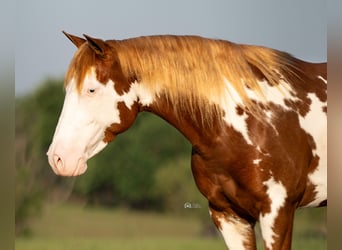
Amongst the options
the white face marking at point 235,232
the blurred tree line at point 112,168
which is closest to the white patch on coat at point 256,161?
the white face marking at point 235,232

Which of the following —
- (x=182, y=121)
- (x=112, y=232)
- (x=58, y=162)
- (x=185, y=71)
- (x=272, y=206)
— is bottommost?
(x=112, y=232)

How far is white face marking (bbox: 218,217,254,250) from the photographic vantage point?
6.48 ft

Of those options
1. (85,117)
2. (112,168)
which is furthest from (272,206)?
(112,168)

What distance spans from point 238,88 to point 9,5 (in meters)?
1.05

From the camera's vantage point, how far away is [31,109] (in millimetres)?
2354

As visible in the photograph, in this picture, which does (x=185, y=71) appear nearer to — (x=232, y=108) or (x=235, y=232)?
(x=232, y=108)

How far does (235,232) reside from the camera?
198 cm

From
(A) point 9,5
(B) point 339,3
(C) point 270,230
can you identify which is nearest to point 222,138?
(C) point 270,230

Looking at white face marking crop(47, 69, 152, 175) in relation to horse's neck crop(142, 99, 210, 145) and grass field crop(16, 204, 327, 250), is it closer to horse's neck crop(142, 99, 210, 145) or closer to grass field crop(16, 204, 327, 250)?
horse's neck crop(142, 99, 210, 145)

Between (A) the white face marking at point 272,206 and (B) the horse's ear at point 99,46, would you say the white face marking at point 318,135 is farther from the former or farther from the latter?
(B) the horse's ear at point 99,46

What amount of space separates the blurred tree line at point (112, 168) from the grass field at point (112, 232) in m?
0.04

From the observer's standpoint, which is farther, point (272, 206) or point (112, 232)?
point (112, 232)

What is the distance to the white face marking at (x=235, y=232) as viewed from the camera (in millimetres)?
1976

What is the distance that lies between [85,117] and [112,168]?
1.85ft
